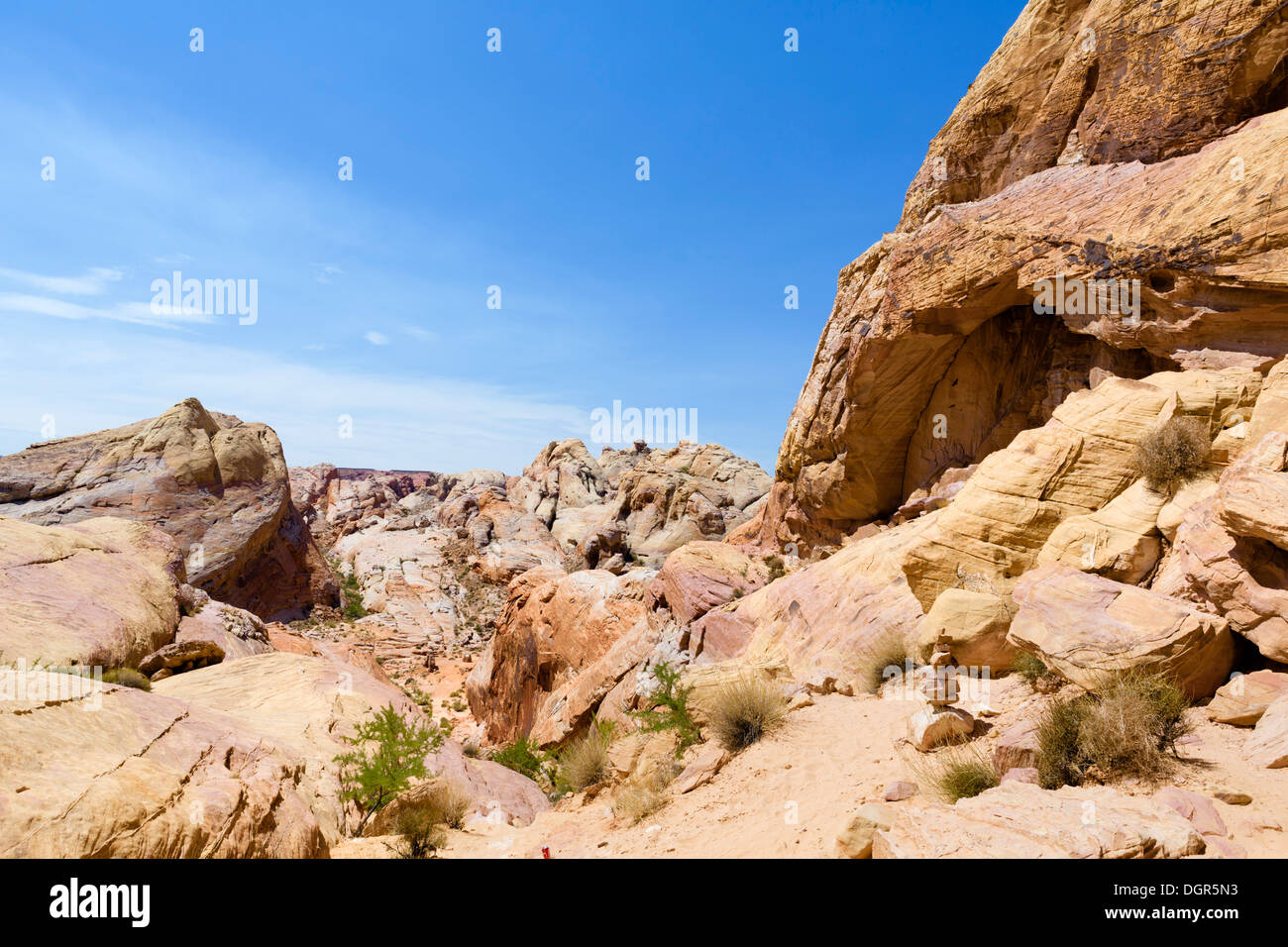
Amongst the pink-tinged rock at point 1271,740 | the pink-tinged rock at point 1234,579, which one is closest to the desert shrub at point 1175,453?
the pink-tinged rock at point 1234,579

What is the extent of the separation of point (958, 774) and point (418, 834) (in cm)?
643

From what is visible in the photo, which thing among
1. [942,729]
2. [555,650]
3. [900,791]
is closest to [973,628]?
[942,729]

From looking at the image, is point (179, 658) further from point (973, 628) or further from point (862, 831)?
point (973, 628)

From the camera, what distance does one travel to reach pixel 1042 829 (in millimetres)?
4113

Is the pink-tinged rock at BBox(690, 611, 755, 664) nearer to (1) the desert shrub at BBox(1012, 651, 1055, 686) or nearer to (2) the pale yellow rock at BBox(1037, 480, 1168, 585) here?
(1) the desert shrub at BBox(1012, 651, 1055, 686)

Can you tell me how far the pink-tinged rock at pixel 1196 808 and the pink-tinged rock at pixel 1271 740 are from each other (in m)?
0.92

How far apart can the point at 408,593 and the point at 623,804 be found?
139 feet

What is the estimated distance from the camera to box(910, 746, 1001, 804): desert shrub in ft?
18.6

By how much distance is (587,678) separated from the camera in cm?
1748

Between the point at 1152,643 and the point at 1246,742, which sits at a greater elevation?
the point at 1152,643

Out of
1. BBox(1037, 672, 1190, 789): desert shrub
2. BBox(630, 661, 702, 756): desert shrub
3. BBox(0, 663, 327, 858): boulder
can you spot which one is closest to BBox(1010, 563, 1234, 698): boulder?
BBox(1037, 672, 1190, 789): desert shrub
